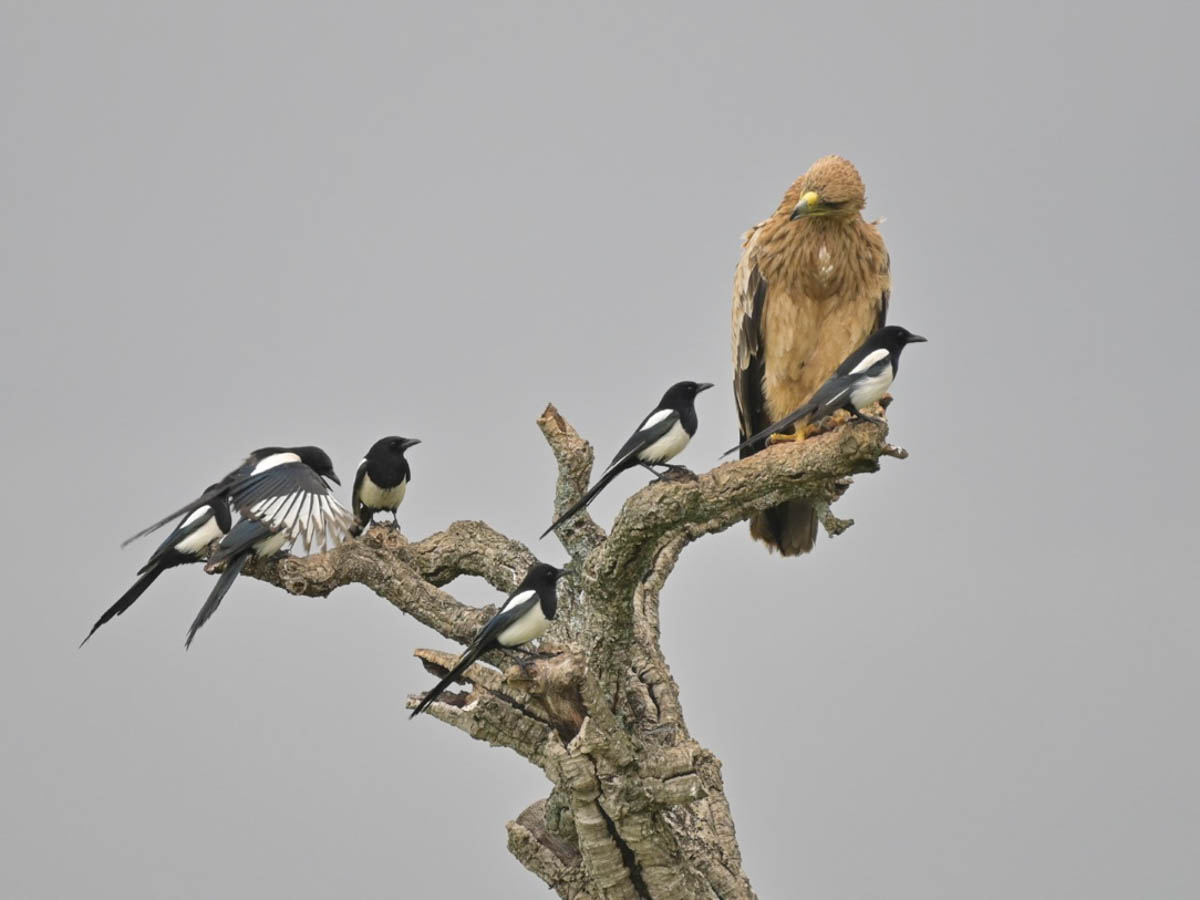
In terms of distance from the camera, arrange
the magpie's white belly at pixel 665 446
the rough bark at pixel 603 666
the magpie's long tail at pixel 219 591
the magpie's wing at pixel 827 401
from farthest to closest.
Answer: the magpie's long tail at pixel 219 591
the magpie's white belly at pixel 665 446
the rough bark at pixel 603 666
the magpie's wing at pixel 827 401

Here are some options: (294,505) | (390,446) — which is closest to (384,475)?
(390,446)

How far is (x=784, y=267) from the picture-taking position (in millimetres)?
5914

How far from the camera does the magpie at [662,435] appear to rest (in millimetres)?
5305

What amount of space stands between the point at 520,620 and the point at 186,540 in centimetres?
142

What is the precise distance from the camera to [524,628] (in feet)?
17.7

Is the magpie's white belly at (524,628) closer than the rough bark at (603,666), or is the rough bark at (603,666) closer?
the rough bark at (603,666)

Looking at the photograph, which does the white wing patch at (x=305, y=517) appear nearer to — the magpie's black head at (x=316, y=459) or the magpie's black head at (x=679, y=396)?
the magpie's black head at (x=316, y=459)

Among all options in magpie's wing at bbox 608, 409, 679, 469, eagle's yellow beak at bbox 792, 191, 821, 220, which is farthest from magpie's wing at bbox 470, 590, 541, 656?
eagle's yellow beak at bbox 792, 191, 821, 220

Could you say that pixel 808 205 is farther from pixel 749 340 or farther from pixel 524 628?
pixel 524 628

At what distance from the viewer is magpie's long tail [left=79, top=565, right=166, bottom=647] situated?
582 centimetres

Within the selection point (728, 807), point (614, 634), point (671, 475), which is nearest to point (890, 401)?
point (671, 475)

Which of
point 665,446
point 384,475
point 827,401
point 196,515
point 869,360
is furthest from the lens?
point 384,475

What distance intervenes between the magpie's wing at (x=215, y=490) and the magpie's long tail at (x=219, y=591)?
11.1 inches

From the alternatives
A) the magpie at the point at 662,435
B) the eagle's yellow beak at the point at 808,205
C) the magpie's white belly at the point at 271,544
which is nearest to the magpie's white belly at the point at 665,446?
the magpie at the point at 662,435
